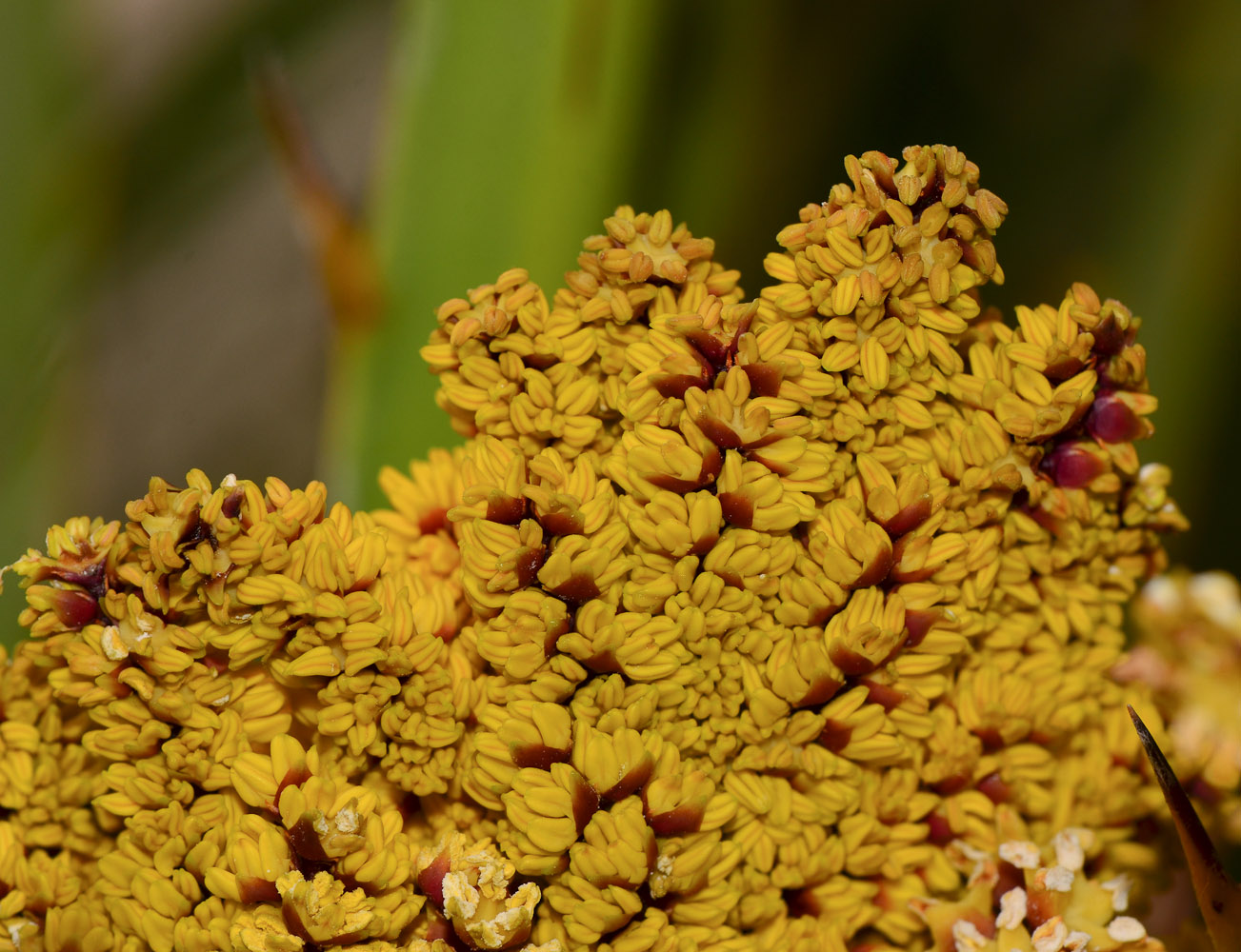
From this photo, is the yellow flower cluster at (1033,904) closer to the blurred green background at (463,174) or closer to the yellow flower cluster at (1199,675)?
the yellow flower cluster at (1199,675)

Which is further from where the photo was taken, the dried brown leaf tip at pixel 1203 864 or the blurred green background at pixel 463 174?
the blurred green background at pixel 463 174

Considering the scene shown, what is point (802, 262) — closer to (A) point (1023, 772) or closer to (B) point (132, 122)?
(A) point (1023, 772)

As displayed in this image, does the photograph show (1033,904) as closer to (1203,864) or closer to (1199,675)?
(1203,864)

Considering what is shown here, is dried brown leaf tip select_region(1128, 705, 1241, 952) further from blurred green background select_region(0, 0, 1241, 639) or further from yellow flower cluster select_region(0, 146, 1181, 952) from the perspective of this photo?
blurred green background select_region(0, 0, 1241, 639)

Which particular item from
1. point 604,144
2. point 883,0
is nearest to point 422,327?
point 604,144

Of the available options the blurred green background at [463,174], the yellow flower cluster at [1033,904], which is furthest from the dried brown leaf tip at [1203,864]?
the blurred green background at [463,174]
